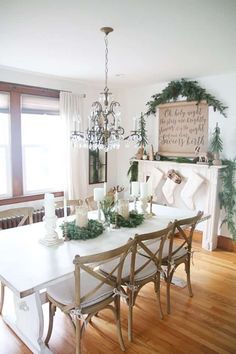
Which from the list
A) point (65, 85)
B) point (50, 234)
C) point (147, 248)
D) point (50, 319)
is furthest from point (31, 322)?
point (65, 85)

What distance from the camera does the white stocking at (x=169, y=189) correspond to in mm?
4555

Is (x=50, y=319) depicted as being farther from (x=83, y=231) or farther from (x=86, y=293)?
(x=83, y=231)

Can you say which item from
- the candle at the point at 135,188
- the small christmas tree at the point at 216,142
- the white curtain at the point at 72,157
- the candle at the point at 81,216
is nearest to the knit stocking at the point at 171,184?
the small christmas tree at the point at 216,142

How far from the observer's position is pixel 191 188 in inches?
169

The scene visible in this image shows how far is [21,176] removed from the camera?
4086 millimetres

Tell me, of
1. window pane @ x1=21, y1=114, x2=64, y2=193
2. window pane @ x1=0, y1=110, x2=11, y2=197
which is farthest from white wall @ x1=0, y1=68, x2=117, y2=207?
window pane @ x1=0, y1=110, x2=11, y2=197

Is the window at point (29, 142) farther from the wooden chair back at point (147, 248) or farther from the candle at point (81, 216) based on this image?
the wooden chair back at point (147, 248)

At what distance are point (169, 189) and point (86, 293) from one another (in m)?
2.84

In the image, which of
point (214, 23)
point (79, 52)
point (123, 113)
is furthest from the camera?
point (123, 113)

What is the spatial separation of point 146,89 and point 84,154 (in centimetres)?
162

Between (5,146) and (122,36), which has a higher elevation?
(122,36)

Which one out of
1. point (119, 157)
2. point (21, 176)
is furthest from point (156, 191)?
point (21, 176)

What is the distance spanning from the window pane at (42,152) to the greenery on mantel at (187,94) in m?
1.73

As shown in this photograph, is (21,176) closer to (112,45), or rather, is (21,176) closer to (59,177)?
(59,177)
